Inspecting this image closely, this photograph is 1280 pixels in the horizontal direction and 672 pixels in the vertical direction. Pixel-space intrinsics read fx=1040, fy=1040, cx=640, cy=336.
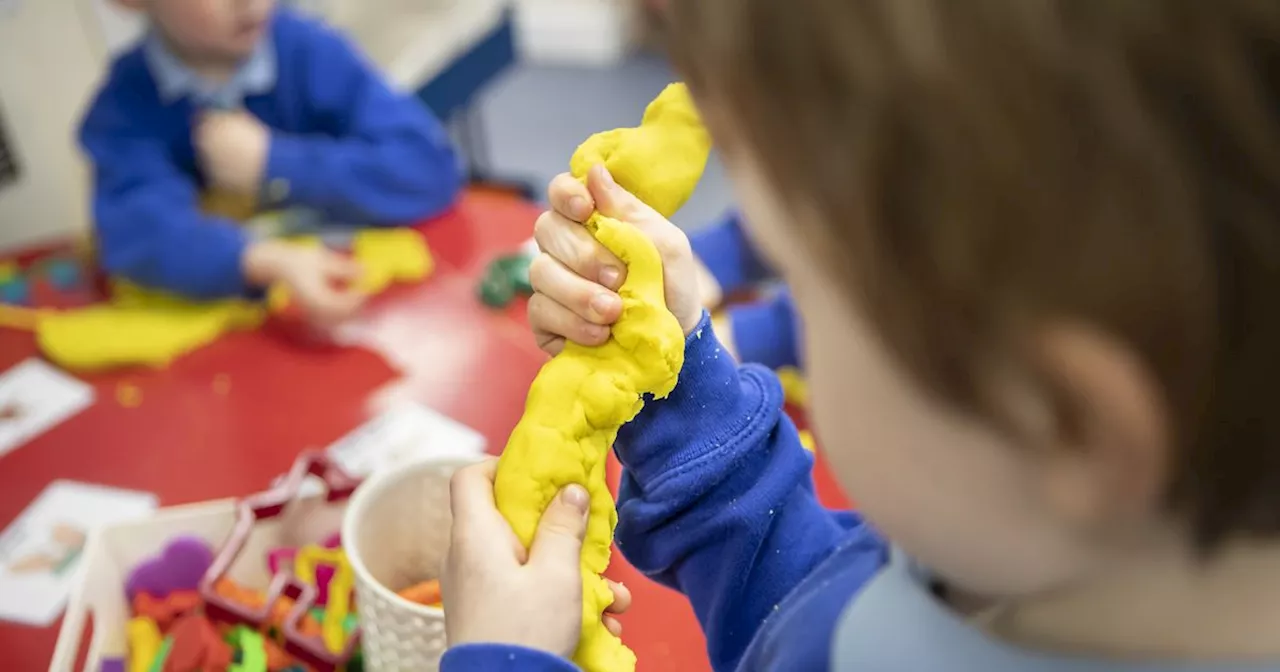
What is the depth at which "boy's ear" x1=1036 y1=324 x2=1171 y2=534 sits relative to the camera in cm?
25

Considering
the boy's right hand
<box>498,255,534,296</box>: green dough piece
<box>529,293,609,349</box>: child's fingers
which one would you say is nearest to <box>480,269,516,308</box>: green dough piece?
<box>498,255,534,296</box>: green dough piece

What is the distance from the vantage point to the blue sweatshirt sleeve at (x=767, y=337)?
0.92m

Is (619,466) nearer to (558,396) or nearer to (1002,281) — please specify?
(558,396)

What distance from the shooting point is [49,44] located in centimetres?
130

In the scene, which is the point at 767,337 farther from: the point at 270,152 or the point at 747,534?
the point at 270,152

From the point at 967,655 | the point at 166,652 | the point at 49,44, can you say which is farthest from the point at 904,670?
the point at 49,44

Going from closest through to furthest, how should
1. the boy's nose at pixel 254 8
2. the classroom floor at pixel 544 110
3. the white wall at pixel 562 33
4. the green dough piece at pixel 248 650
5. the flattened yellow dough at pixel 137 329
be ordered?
the green dough piece at pixel 248 650, the flattened yellow dough at pixel 137 329, the boy's nose at pixel 254 8, the classroom floor at pixel 544 110, the white wall at pixel 562 33

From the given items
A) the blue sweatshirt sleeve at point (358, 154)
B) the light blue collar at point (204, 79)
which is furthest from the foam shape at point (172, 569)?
the light blue collar at point (204, 79)

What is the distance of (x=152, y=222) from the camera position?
3.28ft

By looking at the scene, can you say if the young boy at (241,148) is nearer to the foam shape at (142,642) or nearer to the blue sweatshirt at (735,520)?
the foam shape at (142,642)

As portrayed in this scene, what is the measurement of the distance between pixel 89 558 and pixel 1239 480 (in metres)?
0.58

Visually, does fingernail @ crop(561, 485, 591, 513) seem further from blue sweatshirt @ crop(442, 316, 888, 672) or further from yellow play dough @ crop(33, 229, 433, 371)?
yellow play dough @ crop(33, 229, 433, 371)

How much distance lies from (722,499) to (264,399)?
0.48 meters

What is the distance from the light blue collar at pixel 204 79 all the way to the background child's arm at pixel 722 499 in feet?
2.51
